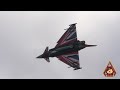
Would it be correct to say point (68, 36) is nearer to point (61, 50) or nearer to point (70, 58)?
point (61, 50)

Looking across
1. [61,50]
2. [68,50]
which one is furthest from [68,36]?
[61,50]

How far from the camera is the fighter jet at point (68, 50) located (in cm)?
6850

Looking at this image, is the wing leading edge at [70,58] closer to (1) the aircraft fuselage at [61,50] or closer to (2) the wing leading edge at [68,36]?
(1) the aircraft fuselage at [61,50]

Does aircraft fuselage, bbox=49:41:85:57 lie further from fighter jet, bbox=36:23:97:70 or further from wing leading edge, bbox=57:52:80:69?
wing leading edge, bbox=57:52:80:69

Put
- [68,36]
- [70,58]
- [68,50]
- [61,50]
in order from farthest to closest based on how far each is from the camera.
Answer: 1. [68,36]
2. [70,58]
3. [68,50]
4. [61,50]

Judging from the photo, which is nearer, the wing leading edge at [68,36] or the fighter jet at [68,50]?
the fighter jet at [68,50]

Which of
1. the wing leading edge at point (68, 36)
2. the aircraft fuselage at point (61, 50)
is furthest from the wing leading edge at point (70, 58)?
the wing leading edge at point (68, 36)

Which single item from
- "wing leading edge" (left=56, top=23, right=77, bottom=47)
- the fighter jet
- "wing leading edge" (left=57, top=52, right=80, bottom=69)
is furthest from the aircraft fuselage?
"wing leading edge" (left=57, top=52, right=80, bottom=69)

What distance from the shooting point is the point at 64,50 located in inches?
2734

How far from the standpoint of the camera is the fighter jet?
6850 cm

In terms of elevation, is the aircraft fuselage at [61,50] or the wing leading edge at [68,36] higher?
the wing leading edge at [68,36]

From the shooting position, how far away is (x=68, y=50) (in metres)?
69.5
